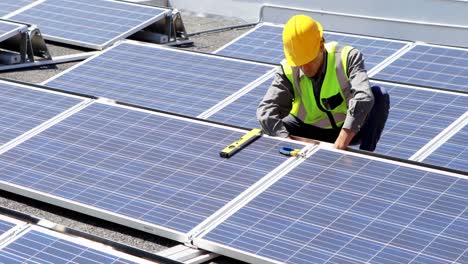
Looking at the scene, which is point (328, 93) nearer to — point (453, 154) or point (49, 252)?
point (453, 154)

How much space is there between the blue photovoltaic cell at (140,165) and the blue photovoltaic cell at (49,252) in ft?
3.18

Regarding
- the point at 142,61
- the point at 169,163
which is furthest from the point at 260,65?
the point at 169,163

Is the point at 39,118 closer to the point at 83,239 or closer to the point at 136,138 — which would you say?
the point at 136,138

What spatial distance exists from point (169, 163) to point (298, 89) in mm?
1539

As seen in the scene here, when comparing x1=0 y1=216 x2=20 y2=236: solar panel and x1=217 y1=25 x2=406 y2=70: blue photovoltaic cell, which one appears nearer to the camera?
x1=0 y1=216 x2=20 y2=236: solar panel

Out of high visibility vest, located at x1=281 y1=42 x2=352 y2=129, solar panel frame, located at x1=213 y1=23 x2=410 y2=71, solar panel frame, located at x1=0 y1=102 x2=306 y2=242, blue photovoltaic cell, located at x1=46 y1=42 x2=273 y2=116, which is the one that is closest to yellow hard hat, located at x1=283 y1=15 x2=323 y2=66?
high visibility vest, located at x1=281 y1=42 x2=352 y2=129

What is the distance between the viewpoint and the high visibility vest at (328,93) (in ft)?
32.9

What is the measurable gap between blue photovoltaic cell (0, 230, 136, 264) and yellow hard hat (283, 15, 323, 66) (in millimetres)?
2939

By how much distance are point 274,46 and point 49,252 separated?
870 centimetres

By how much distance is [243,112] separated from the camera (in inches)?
468

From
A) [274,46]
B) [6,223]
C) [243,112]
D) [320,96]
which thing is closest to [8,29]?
[274,46]

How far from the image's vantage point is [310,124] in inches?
410

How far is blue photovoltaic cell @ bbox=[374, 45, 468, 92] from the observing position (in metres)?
14.1

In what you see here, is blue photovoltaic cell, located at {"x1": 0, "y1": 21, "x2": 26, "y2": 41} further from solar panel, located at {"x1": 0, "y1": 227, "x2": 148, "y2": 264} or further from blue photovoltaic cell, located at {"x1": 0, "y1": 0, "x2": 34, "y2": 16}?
solar panel, located at {"x1": 0, "y1": 227, "x2": 148, "y2": 264}
